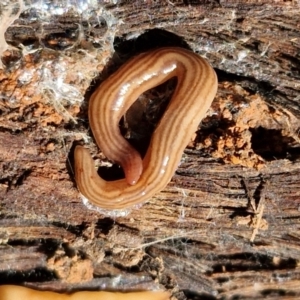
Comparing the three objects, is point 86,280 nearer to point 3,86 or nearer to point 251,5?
point 3,86

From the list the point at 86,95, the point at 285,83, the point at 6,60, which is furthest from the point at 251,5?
the point at 6,60

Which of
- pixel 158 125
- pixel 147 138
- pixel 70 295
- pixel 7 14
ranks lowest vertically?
pixel 70 295

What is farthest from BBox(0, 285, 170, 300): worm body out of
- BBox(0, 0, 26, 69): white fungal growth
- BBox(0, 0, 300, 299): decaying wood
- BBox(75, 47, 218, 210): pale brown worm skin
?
BBox(0, 0, 26, 69): white fungal growth

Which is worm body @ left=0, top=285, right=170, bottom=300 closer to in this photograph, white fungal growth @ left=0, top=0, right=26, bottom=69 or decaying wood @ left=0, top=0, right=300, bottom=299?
decaying wood @ left=0, top=0, right=300, bottom=299

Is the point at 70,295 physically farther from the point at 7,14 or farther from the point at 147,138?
the point at 7,14

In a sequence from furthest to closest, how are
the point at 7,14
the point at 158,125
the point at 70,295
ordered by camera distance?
the point at 70,295, the point at 158,125, the point at 7,14

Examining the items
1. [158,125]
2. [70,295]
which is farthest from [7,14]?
[70,295]

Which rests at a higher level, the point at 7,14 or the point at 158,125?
the point at 7,14
